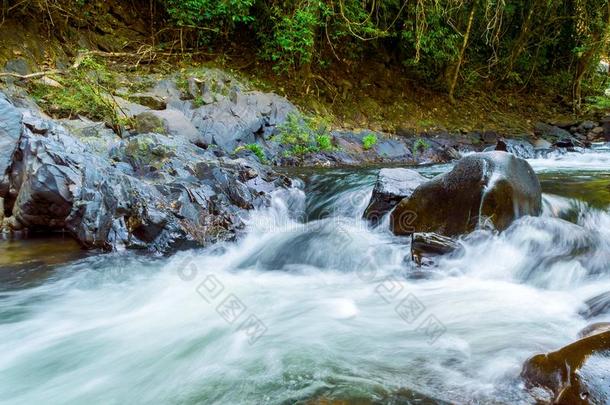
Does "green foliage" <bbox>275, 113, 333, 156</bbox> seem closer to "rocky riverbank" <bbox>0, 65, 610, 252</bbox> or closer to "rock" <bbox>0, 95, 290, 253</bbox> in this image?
"rocky riverbank" <bbox>0, 65, 610, 252</bbox>

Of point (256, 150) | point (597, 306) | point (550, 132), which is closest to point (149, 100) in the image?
point (256, 150)

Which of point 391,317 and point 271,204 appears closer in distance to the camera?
point 391,317

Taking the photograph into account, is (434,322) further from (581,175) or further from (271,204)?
(581,175)

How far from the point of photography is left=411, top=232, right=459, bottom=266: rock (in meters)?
4.36

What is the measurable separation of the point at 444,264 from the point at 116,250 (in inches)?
131

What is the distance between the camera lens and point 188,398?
2.44 m

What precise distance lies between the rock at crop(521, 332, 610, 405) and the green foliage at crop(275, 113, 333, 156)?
7.29 metres

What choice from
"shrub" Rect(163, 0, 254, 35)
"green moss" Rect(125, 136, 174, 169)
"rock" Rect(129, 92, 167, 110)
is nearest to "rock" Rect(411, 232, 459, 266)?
"green moss" Rect(125, 136, 174, 169)

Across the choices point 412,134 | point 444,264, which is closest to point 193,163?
point 444,264

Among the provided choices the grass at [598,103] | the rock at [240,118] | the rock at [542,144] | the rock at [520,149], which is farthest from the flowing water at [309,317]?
the grass at [598,103]

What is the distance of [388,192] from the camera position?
5.55 meters

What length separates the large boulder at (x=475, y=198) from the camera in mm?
4512

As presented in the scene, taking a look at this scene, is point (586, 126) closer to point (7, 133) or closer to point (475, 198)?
point (475, 198)

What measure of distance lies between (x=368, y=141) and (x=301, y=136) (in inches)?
65.3
